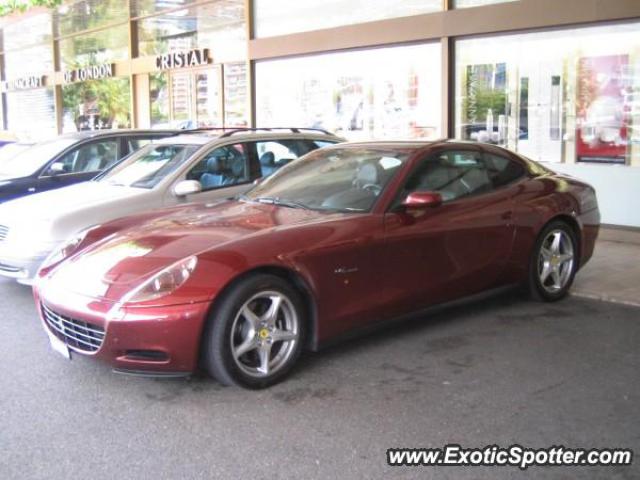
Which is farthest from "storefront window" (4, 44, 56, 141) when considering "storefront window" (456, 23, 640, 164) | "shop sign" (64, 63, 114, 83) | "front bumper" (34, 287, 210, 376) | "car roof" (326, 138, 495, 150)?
"front bumper" (34, 287, 210, 376)

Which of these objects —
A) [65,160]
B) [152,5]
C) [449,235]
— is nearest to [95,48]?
[152,5]

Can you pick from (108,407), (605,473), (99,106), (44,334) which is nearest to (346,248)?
(108,407)

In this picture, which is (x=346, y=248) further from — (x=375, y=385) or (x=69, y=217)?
(x=69, y=217)

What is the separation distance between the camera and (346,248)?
16.3 feet

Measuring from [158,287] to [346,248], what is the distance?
1268mm

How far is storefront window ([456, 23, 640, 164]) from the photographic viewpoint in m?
10.1

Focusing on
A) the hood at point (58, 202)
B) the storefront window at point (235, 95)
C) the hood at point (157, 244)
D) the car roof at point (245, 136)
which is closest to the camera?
the hood at point (157, 244)

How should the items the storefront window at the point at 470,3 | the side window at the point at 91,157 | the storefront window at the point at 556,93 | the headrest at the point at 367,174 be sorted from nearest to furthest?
the headrest at the point at 367,174
the side window at the point at 91,157
the storefront window at the point at 556,93
the storefront window at the point at 470,3

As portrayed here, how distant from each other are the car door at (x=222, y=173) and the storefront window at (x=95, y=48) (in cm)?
1257

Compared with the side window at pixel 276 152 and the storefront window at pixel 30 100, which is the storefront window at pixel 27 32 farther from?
the side window at pixel 276 152

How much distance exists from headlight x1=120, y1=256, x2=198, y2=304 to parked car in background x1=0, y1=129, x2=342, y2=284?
2.73 metres

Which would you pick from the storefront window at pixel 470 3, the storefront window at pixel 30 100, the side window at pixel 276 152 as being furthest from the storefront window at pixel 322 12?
the storefront window at pixel 30 100

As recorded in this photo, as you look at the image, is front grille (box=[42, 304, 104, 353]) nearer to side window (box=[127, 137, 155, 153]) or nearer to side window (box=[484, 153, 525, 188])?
side window (box=[484, 153, 525, 188])

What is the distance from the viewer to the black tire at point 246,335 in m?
4.39
